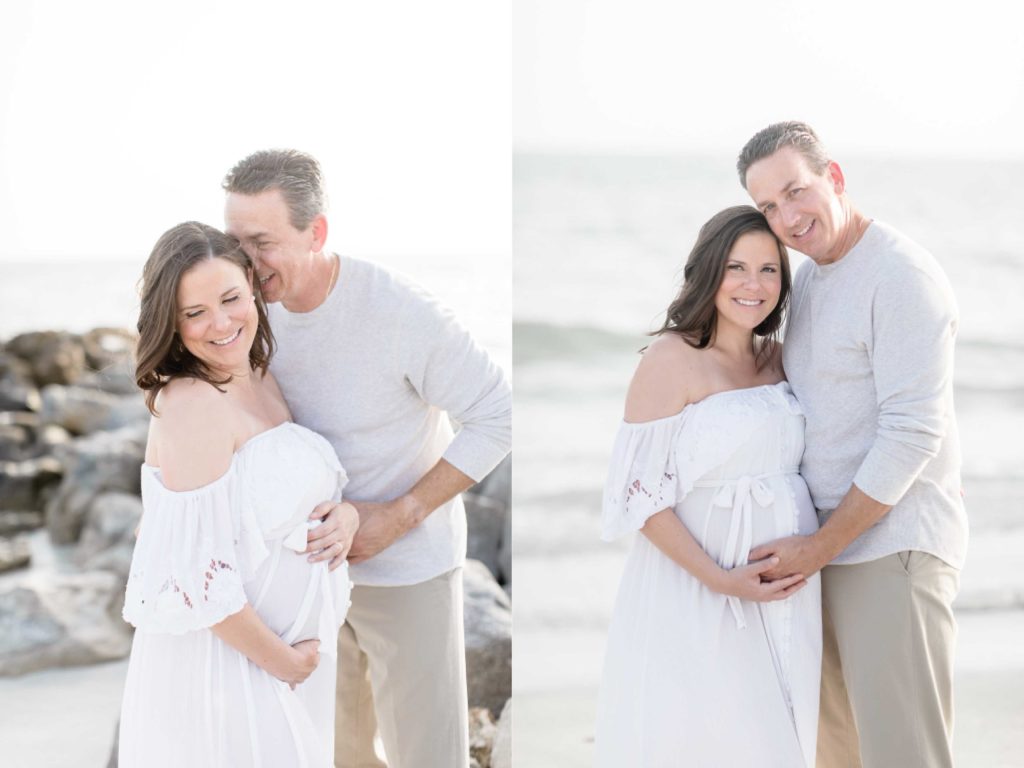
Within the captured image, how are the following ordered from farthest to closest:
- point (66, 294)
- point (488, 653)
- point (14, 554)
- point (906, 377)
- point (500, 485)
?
point (66, 294)
point (14, 554)
point (500, 485)
point (488, 653)
point (906, 377)

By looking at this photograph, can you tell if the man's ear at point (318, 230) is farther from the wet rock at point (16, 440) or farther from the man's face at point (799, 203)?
the wet rock at point (16, 440)

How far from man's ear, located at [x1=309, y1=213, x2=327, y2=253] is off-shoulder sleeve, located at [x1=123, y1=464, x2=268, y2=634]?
2.14 feet

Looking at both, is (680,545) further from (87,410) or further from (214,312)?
(87,410)

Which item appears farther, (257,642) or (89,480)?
(89,480)

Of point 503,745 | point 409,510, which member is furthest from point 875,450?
point 503,745

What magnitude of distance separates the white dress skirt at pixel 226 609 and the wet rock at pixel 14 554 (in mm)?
5276

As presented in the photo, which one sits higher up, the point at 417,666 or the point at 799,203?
the point at 799,203

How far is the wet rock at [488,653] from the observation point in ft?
13.8

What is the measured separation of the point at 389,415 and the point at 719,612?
2.82 ft

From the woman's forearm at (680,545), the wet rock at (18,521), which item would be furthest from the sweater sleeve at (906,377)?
the wet rock at (18,521)

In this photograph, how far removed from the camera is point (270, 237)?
249 centimetres

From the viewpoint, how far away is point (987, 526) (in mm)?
8383

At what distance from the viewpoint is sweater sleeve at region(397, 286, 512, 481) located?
105 inches

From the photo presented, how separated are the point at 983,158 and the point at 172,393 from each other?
12551 millimetres
